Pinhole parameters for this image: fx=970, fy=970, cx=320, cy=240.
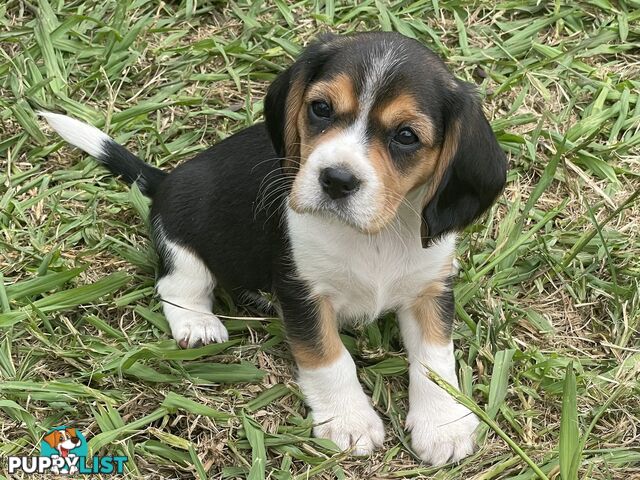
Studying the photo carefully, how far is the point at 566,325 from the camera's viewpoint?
5.53 meters

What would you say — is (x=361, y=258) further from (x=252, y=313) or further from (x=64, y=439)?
(x=64, y=439)

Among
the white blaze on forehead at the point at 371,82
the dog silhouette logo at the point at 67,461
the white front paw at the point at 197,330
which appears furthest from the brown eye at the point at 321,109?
the dog silhouette logo at the point at 67,461

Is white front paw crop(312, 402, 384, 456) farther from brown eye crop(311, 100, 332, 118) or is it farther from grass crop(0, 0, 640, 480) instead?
brown eye crop(311, 100, 332, 118)

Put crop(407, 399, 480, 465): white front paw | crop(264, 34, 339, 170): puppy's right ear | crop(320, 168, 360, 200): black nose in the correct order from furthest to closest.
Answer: crop(407, 399, 480, 465): white front paw
crop(264, 34, 339, 170): puppy's right ear
crop(320, 168, 360, 200): black nose

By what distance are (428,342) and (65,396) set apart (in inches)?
72.2

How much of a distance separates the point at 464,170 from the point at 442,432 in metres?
1.33

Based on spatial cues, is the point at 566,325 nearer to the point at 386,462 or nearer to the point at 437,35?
the point at 386,462

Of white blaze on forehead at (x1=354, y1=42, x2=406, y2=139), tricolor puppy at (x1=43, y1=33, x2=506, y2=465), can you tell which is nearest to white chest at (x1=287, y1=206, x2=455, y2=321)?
tricolor puppy at (x1=43, y1=33, x2=506, y2=465)

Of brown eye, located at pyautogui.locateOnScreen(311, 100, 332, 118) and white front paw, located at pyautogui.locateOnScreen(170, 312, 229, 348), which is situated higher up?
brown eye, located at pyautogui.locateOnScreen(311, 100, 332, 118)

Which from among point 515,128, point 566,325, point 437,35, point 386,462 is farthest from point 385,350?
point 437,35

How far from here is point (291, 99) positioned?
4.55 m

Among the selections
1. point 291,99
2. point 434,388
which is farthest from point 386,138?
point 434,388

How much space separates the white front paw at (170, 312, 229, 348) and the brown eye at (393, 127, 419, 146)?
66.3 inches

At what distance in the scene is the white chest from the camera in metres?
4.70
